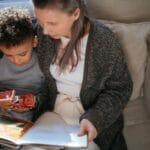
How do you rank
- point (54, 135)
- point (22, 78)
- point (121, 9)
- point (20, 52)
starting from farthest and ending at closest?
point (121, 9) < point (22, 78) < point (20, 52) < point (54, 135)

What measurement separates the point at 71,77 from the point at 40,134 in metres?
0.29

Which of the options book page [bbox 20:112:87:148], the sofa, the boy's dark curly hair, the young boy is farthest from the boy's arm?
the sofa

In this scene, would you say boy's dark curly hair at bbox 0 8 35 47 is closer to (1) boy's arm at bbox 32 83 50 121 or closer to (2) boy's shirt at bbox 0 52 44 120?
(2) boy's shirt at bbox 0 52 44 120

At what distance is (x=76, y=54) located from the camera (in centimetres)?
146

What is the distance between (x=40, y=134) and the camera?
1.31 metres

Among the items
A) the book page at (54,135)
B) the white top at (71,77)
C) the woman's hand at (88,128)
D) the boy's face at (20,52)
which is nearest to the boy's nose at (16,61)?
the boy's face at (20,52)

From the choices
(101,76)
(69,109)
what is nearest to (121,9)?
(101,76)

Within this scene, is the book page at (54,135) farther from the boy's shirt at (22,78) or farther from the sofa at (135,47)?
the sofa at (135,47)

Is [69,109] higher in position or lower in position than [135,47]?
lower

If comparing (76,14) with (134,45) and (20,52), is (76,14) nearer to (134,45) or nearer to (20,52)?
(20,52)

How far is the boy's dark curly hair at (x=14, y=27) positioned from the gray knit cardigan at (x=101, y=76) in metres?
0.10

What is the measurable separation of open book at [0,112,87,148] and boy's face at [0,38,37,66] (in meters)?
0.23

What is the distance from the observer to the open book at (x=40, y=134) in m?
1.24

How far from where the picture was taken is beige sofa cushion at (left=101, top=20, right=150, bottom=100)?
1623 mm
